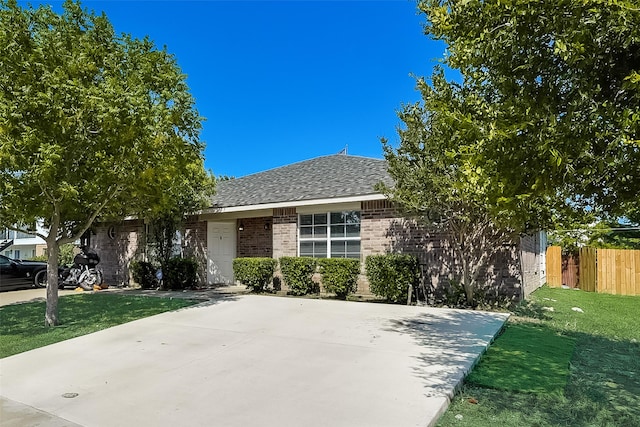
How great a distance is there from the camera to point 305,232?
42.9 feet

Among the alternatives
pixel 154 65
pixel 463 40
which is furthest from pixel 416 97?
pixel 463 40

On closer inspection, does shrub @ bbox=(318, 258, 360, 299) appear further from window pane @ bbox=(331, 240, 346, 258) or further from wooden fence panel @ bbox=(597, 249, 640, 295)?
wooden fence panel @ bbox=(597, 249, 640, 295)

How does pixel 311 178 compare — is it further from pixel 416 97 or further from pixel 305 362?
pixel 305 362

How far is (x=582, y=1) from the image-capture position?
2.58m

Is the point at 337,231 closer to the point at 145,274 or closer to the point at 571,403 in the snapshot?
the point at 145,274

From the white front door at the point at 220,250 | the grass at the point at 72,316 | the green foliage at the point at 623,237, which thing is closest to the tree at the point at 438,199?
the grass at the point at 72,316

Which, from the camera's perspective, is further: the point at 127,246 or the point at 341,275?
the point at 127,246

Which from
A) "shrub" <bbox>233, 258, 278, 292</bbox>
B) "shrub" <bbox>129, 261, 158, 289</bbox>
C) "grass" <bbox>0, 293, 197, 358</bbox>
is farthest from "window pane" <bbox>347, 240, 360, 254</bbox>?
"shrub" <bbox>129, 261, 158, 289</bbox>

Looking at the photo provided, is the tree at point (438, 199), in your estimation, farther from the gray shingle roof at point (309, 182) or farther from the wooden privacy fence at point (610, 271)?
the wooden privacy fence at point (610, 271)

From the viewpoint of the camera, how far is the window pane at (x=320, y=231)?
12719mm

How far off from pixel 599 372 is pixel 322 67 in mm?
13563

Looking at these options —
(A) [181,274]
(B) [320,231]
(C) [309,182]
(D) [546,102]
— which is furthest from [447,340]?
(A) [181,274]

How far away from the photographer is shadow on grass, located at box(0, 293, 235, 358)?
7.05 meters

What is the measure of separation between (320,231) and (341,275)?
7.06 ft
